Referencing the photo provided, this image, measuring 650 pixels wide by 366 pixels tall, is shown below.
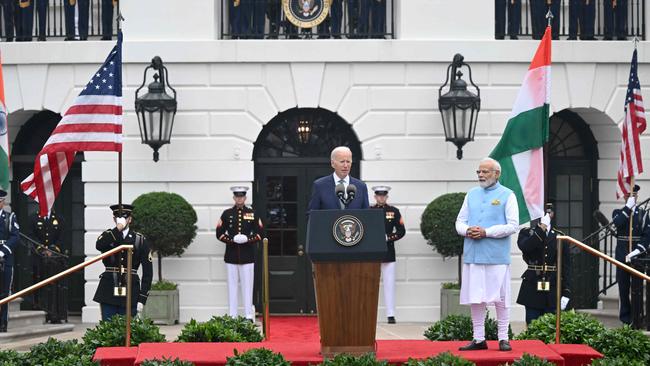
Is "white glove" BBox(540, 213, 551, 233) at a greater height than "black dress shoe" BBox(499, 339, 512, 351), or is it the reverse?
"white glove" BBox(540, 213, 551, 233)

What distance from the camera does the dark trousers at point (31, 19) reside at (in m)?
22.7

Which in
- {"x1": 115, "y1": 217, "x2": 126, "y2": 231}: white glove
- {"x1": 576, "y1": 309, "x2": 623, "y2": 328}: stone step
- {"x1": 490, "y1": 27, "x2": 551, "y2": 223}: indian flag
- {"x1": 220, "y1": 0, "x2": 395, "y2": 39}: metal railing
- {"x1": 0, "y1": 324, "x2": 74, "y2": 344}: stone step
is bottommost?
{"x1": 0, "y1": 324, "x2": 74, "y2": 344}: stone step

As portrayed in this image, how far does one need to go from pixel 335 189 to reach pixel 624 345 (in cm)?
337

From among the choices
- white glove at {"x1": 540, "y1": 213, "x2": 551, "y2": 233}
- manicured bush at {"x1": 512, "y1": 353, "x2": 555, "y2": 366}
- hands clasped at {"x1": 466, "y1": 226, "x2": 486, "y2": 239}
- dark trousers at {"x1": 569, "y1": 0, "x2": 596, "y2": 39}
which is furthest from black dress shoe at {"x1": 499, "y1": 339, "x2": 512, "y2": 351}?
dark trousers at {"x1": 569, "y1": 0, "x2": 596, "y2": 39}

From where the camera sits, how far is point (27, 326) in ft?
67.7

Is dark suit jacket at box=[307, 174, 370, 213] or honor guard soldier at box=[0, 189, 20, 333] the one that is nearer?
dark suit jacket at box=[307, 174, 370, 213]

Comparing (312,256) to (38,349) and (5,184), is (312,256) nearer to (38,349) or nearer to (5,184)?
(38,349)

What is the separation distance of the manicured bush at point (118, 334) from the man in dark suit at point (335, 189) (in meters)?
2.55

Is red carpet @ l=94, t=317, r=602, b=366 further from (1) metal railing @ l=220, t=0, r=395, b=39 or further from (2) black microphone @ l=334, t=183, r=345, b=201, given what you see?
(1) metal railing @ l=220, t=0, r=395, b=39

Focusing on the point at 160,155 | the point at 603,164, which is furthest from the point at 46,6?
the point at 603,164

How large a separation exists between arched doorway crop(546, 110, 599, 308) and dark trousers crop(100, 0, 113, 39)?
750cm

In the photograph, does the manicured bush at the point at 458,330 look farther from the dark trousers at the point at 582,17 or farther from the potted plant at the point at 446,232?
the dark trousers at the point at 582,17

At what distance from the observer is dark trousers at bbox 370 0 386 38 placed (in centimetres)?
2253

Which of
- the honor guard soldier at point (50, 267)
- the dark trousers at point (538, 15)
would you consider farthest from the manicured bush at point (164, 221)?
the dark trousers at point (538, 15)
